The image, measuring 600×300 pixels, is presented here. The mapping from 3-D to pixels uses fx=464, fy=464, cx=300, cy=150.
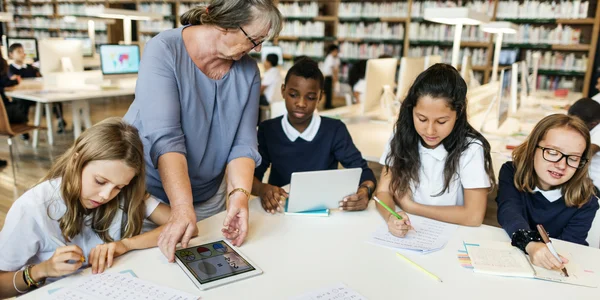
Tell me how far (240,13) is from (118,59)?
4.31m

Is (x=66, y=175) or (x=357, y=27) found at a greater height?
(x=357, y=27)

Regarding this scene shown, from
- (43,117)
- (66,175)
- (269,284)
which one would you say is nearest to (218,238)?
(269,284)

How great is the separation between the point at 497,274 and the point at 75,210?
42.2 inches

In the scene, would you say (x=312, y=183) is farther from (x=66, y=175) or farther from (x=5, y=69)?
(x=5, y=69)

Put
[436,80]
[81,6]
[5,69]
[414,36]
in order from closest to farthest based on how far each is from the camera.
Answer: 1. [436,80]
2. [5,69]
3. [414,36]
4. [81,6]

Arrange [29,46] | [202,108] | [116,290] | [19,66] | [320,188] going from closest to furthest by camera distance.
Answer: [116,290] < [202,108] < [320,188] < [19,66] < [29,46]

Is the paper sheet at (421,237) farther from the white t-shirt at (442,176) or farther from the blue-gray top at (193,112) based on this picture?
the blue-gray top at (193,112)

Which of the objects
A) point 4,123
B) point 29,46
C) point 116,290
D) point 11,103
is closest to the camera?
point 116,290

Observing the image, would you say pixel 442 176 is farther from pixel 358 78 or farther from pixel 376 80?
pixel 358 78

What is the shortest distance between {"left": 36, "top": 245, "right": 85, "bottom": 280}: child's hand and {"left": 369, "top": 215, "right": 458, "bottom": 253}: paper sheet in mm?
741

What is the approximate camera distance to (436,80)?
155 cm

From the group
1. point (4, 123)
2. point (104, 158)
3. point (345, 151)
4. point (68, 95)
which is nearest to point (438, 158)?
point (345, 151)

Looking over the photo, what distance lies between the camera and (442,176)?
5.19 ft

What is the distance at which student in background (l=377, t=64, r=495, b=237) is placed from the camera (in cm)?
152
